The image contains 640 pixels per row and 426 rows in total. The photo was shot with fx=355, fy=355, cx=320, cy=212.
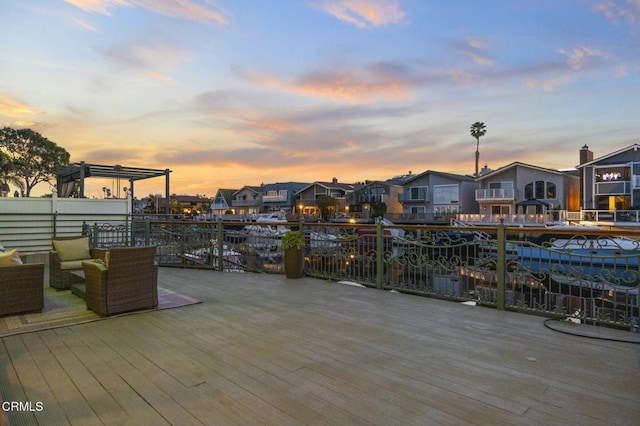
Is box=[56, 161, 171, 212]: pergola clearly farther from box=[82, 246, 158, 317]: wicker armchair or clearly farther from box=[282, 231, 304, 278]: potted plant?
box=[82, 246, 158, 317]: wicker armchair

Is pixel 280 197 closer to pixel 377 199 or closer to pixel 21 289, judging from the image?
pixel 377 199

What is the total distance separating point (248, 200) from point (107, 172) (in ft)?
151

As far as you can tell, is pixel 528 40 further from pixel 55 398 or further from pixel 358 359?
pixel 55 398

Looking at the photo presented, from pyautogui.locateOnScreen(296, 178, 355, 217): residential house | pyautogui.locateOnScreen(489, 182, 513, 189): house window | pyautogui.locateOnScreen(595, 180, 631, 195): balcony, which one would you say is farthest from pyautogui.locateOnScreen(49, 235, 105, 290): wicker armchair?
pyautogui.locateOnScreen(296, 178, 355, 217): residential house

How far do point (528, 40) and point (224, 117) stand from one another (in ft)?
38.3

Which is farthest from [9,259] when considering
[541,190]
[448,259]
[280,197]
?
[280,197]

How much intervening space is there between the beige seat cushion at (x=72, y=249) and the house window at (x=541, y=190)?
34.4 meters

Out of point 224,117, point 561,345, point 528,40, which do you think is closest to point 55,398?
point 561,345

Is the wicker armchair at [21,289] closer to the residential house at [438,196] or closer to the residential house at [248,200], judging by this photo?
the residential house at [438,196]

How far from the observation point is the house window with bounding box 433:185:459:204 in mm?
36228

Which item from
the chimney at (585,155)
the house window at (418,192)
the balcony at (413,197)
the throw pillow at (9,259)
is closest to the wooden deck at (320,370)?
the throw pillow at (9,259)

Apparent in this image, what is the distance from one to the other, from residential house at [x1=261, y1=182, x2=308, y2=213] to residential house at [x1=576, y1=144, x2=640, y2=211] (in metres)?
35.0

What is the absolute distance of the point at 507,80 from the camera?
45.6ft

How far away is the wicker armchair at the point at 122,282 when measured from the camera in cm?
416
